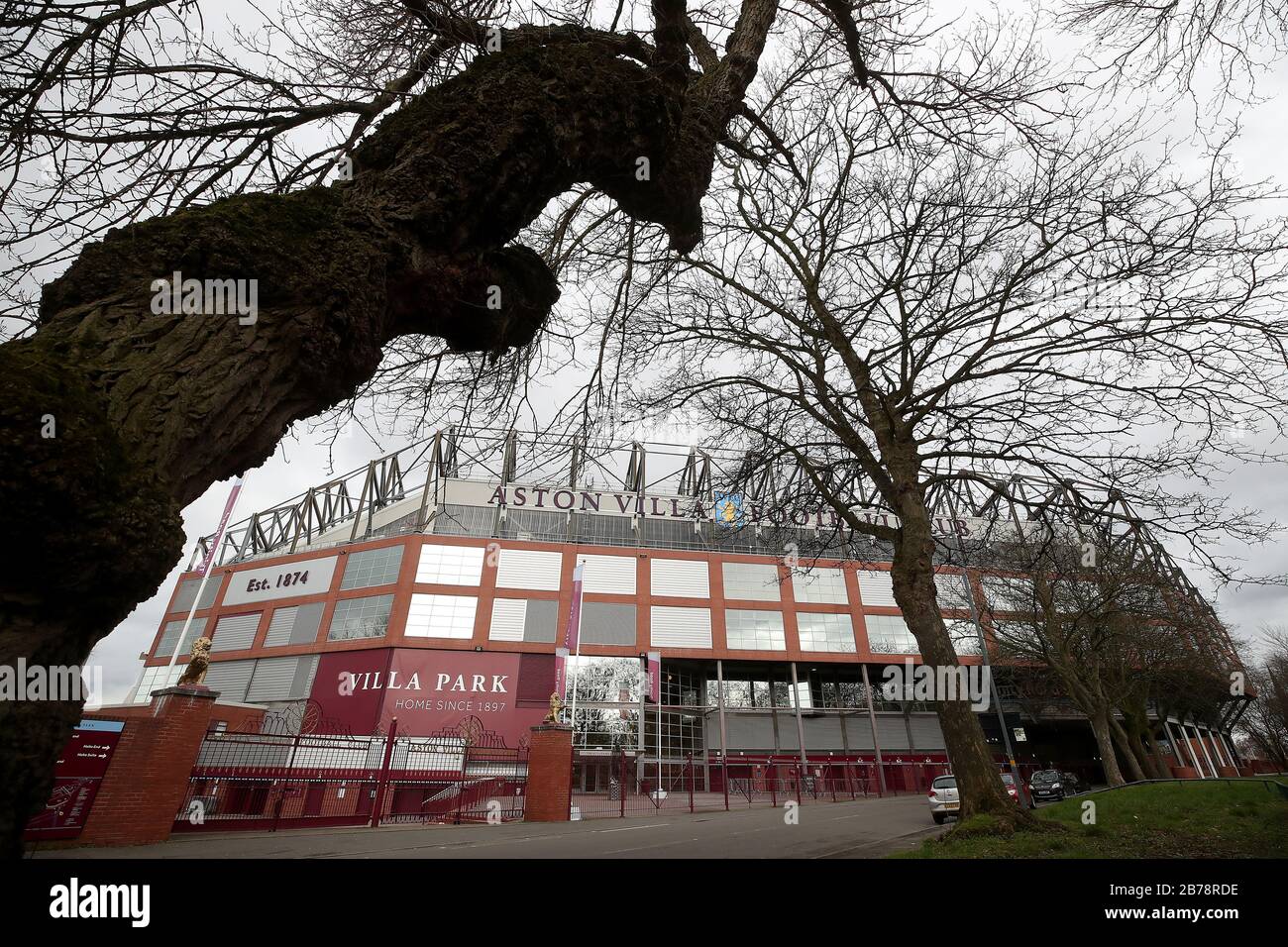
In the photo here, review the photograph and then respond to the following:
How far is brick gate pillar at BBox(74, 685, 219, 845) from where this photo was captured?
341 inches

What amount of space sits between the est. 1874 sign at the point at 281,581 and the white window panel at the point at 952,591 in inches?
1391

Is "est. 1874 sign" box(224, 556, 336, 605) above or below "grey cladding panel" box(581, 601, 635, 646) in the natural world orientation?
above

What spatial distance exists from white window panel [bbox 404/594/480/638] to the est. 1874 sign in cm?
769

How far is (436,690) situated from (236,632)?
17.1 meters

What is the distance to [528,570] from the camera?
35625 mm

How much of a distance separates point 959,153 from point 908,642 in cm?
3675

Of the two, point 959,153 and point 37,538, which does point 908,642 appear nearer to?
point 959,153

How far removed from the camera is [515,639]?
33.7 m

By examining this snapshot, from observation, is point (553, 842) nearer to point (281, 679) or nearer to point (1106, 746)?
point (1106, 746)

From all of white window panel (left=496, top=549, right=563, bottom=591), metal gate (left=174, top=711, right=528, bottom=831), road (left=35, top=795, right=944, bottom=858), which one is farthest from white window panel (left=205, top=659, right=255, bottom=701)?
road (left=35, top=795, right=944, bottom=858)

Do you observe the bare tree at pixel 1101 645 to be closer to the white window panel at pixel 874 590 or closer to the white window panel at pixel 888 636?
the white window panel at pixel 888 636

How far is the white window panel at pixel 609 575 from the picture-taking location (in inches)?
1409

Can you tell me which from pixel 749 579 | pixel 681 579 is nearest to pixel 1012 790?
pixel 749 579

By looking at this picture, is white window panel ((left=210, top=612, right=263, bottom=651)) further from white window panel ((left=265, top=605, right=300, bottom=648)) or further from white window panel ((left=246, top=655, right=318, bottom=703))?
white window panel ((left=246, top=655, right=318, bottom=703))
